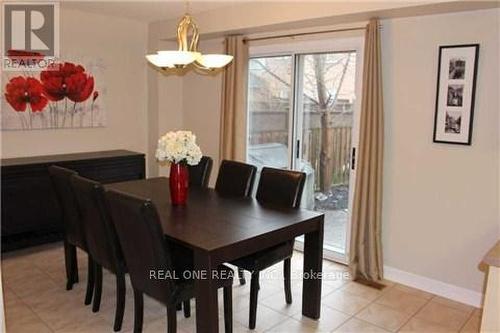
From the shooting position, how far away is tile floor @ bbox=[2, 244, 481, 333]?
292cm

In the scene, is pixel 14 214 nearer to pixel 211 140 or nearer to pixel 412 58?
pixel 211 140

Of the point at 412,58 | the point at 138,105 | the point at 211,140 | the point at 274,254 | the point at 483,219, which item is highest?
the point at 412,58

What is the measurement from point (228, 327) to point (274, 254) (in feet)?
1.95

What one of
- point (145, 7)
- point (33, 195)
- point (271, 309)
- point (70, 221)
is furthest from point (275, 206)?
point (145, 7)

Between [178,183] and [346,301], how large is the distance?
159 centimetres

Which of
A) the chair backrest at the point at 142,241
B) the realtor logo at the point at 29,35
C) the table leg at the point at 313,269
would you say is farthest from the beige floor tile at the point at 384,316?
the realtor logo at the point at 29,35

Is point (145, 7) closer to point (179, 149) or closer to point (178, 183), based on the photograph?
point (179, 149)

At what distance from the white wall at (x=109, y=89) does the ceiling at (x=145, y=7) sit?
0.21 m

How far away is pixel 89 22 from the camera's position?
15.4ft

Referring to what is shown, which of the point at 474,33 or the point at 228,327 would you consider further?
the point at 474,33

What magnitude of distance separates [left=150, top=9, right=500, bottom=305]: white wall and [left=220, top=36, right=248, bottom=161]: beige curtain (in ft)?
5.08

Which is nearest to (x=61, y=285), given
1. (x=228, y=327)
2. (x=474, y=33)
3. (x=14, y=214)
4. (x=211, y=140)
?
(x=14, y=214)

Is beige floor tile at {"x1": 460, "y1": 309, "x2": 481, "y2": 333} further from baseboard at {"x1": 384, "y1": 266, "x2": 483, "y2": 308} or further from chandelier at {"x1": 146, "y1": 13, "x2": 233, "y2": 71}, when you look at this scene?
chandelier at {"x1": 146, "y1": 13, "x2": 233, "y2": 71}

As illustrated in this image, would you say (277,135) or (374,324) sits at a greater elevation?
(277,135)
